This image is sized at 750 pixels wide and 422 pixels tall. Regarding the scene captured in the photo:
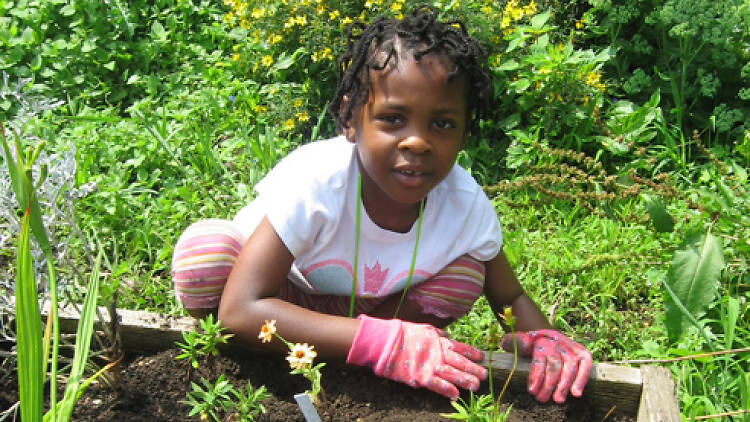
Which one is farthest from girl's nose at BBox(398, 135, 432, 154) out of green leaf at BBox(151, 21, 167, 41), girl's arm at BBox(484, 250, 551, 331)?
green leaf at BBox(151, 21, 167, 41)

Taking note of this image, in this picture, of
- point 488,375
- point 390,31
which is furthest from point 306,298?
point 390,31

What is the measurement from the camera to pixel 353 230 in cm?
208

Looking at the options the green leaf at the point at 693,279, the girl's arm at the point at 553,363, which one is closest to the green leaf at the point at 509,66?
the green leaf at the point at 693,279

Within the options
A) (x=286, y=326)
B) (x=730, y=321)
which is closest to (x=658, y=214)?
(x=730, y=321)

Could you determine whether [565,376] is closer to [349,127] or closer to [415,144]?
[415,144]

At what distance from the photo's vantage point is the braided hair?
1.87m

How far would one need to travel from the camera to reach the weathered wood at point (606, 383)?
1.77m

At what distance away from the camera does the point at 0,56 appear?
378 cm

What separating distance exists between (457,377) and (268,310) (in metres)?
0.48

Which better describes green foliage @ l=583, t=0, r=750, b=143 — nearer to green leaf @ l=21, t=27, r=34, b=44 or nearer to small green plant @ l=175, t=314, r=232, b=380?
small green plant @ l=175, t=314, r=232, b=380

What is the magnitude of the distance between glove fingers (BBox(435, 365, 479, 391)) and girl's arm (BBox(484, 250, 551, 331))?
1.57 ft

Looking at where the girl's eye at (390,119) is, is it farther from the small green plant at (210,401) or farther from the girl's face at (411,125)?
the small green plant at (210,401)

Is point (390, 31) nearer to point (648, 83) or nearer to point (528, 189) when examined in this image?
point (528, 189)

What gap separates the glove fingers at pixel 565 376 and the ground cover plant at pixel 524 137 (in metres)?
0.50
